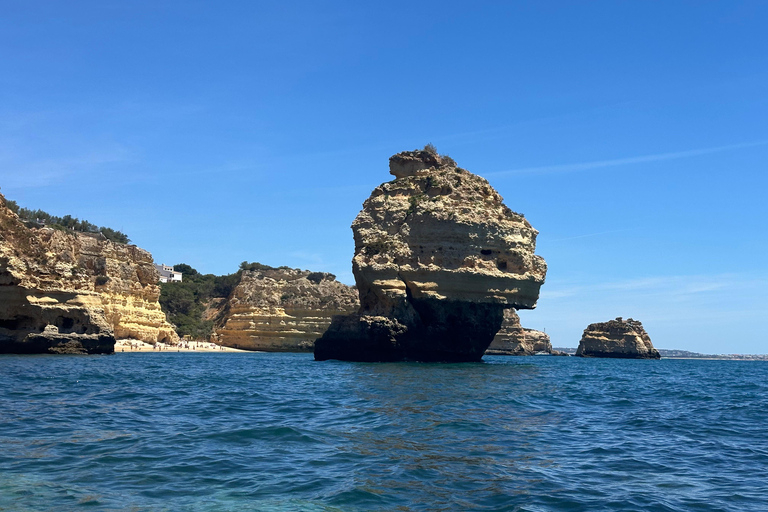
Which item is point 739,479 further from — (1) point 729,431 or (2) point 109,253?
(2) point 109,253

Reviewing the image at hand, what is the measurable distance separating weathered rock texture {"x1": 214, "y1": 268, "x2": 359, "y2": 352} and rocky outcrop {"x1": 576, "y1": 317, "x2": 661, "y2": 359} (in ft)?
130

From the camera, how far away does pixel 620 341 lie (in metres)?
85.8

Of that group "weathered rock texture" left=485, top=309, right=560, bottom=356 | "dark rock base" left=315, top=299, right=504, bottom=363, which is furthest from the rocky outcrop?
"dark rock base" left=315, top=299, right=504, bottom=363

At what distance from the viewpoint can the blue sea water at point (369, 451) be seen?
770 centimetres

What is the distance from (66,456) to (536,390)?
13915 millimetres

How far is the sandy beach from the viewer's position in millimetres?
45719

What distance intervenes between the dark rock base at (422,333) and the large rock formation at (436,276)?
0.17ft

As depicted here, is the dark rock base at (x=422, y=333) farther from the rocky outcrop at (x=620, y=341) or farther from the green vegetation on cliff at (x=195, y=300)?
the rocky outcrop at (x=620, y=341)

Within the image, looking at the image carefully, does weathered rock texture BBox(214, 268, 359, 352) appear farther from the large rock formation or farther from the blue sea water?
the blue sea water

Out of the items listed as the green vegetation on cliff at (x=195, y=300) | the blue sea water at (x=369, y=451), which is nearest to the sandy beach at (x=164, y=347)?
the green vegetation on cliff at (x=195, y=300)

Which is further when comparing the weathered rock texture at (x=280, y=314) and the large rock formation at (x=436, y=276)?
the weathered rock texture at (x=280, y=314)

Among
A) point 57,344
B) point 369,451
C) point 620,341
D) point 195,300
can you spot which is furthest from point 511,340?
point 369,451

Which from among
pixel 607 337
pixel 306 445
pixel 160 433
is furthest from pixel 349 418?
pixel 607 337

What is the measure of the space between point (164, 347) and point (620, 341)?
189ft
